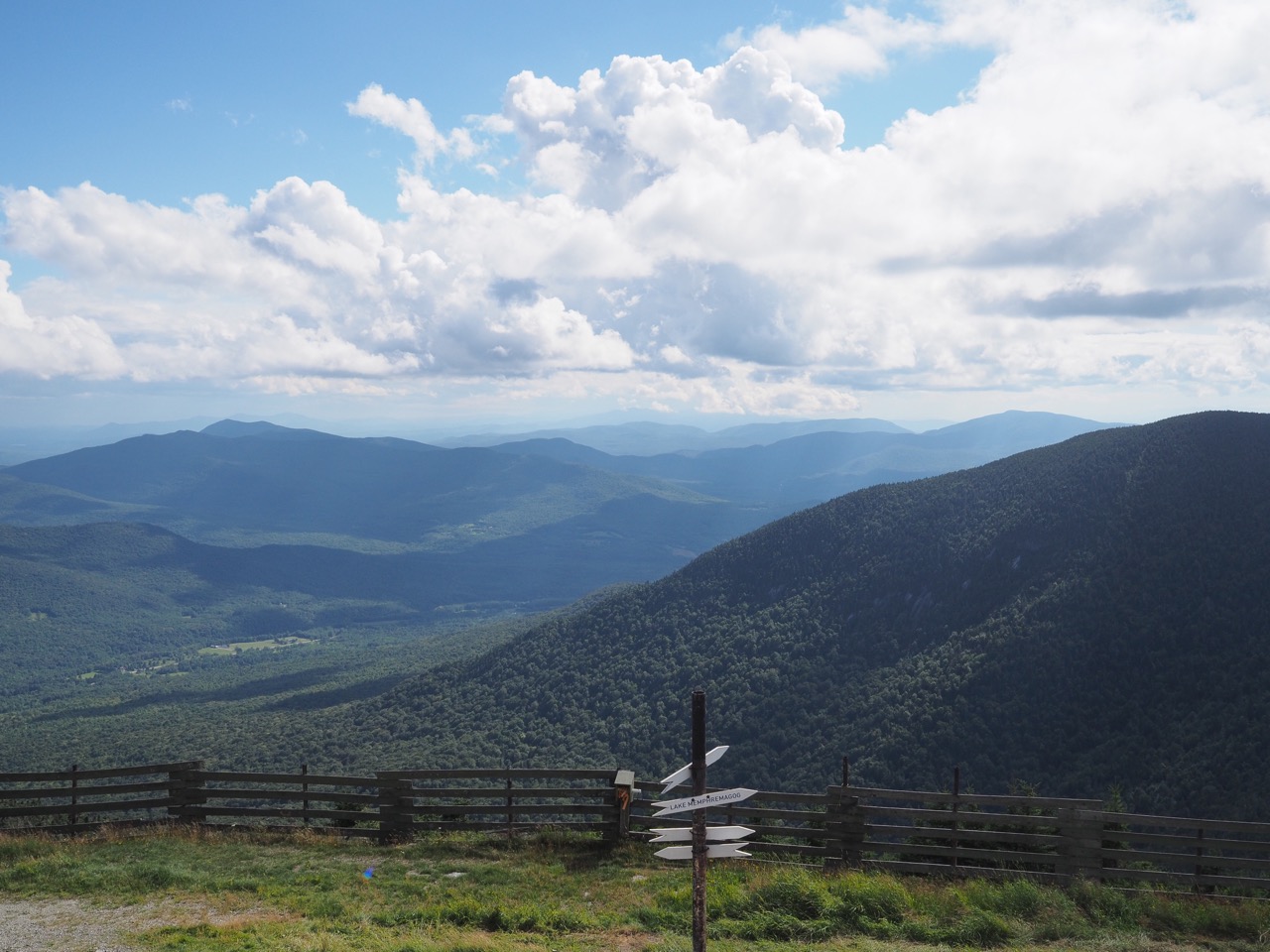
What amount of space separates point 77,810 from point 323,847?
237 inches

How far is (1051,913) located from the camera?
39.9 ft

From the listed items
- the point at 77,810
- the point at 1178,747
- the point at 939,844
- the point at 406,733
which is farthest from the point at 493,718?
the point at 939,844

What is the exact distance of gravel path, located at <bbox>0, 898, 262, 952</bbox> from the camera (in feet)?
35.9

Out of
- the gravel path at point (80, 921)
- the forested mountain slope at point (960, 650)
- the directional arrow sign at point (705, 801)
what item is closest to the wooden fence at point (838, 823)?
the gravel path at point (80, 921)

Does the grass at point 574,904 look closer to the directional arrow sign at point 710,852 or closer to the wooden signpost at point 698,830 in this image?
the wooden signpost at point 698,830

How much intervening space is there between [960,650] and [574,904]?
7182 centimetres

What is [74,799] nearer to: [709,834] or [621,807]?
[621,807]

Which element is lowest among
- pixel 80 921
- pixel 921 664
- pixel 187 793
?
pixel 921 664

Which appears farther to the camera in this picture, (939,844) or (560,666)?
(560,666)

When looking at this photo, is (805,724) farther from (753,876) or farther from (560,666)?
(753,876)

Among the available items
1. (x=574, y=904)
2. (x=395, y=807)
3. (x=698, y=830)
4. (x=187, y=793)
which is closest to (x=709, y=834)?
(x=698, y=830)

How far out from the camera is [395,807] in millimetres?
16562

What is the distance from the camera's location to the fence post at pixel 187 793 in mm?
17406

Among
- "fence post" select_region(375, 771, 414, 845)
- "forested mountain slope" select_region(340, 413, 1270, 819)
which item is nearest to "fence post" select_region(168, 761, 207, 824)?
"fence post" select_region(375, 771, 414, 845)
